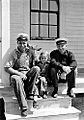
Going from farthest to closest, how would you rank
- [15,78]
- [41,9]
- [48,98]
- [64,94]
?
[41,9] < [64,94] < [48,98] < [15,78]

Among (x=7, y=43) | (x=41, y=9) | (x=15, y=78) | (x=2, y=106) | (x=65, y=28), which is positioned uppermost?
(x=41, y=9)

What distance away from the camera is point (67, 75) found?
13.7 feet

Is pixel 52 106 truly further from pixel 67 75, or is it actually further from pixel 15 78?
pixel 15 78

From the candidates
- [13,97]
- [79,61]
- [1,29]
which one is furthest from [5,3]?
[79,61]

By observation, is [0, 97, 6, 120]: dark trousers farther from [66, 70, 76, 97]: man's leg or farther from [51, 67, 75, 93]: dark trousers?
[66, 70, 76, 97]: man's leg

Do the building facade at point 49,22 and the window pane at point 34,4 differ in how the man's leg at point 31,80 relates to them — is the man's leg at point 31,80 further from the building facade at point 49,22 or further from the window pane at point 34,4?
the window pane at point 34,4

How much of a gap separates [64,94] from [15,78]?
1090mm

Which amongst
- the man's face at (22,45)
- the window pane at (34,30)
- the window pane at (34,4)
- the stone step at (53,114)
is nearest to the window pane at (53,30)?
the window pane at (34,30)

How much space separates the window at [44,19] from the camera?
6699 millimetres

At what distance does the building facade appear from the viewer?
6.45 meters

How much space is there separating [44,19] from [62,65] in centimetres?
298

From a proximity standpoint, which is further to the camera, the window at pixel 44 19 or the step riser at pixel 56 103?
the window at pixel 44 19

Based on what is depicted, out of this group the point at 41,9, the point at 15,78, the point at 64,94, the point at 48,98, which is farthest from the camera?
the point at 41,9

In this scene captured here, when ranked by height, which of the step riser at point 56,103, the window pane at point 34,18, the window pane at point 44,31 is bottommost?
the step riser at point 56,103
